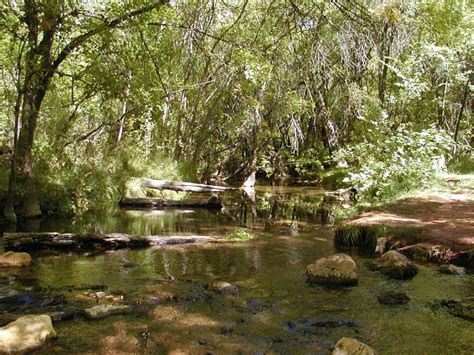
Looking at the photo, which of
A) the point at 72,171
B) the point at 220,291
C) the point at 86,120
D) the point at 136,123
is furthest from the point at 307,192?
the point at 220,291

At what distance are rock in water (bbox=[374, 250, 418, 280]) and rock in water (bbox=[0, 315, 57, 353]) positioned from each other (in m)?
4.91

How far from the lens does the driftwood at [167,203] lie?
50.6 ft

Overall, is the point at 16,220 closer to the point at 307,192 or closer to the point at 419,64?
the point at 307,192

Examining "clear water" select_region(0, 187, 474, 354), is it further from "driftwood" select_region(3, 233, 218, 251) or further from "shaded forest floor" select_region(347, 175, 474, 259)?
"shaded forest floor" select_region(347, 175, 474, 259)

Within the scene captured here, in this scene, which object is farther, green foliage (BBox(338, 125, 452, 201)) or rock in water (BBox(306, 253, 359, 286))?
green foliage (BBox(338, 125, 452, 201))

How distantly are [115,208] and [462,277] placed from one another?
11024 mm

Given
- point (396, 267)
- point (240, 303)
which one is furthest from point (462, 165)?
point (240, 303)

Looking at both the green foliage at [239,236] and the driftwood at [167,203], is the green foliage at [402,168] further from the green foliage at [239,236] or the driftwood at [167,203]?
the driftwood at [167,203]

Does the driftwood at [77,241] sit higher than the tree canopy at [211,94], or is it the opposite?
the tree canopy at [211,94]

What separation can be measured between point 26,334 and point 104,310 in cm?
101

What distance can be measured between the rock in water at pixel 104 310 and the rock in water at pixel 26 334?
0.52m

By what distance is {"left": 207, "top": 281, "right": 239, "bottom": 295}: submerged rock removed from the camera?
245 inches

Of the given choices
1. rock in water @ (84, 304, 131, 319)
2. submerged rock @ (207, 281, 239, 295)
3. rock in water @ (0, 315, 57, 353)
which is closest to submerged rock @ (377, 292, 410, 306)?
submerged rock @ (207, 281, 239, 295)

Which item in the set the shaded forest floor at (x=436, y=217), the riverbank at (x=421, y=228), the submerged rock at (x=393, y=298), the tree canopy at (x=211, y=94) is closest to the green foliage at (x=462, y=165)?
the tree canopy at (x=211, y=94)
